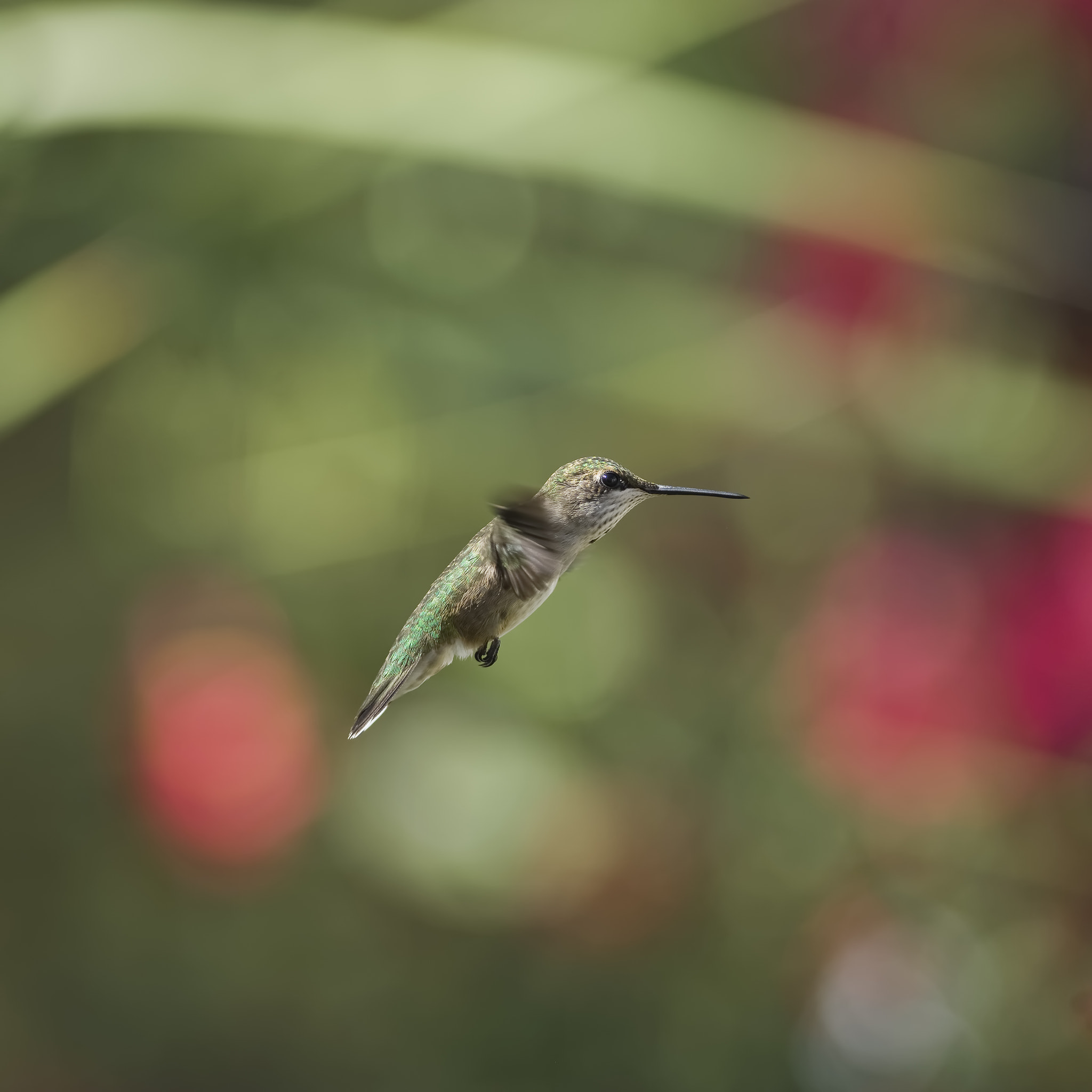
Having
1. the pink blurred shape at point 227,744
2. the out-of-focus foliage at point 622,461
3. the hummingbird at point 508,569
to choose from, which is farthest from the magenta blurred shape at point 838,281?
the hummingbird at point 508,569

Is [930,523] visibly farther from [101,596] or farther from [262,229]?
[101,596]

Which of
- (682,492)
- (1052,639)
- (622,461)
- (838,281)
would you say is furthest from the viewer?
(622,461)

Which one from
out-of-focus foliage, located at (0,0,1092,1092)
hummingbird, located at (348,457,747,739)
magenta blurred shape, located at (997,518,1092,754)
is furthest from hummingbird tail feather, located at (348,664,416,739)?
magenta blurred shape, located at (997,518,1092,754)

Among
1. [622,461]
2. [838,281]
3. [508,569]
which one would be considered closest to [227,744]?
[622,461]

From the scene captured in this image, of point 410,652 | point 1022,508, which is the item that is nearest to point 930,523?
point 1022,508

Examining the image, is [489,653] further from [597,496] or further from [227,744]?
[227,744]

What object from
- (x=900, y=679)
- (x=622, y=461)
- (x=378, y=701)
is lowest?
(x=378, y=701)

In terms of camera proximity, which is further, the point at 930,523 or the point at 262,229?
the point at 930,523
